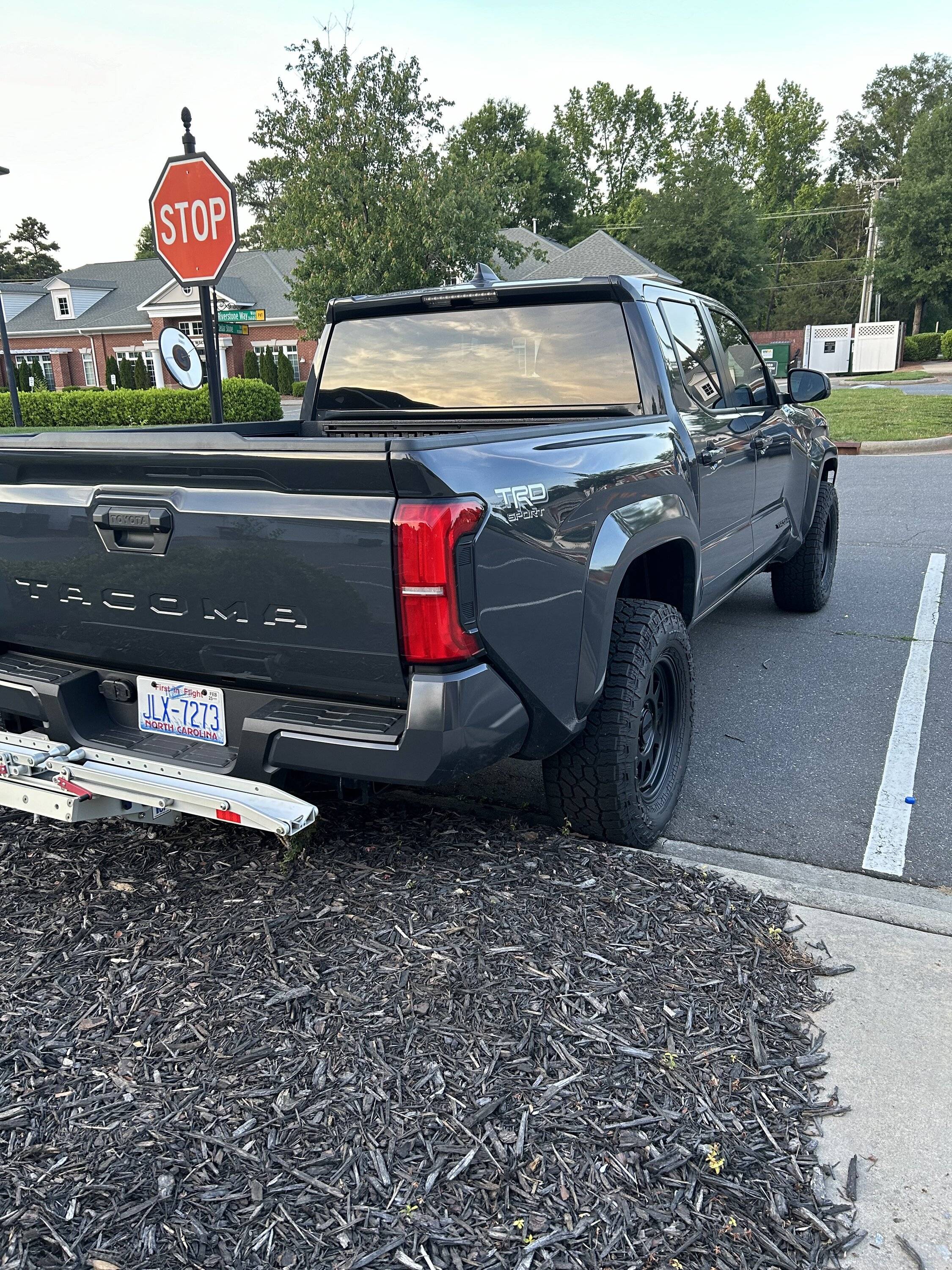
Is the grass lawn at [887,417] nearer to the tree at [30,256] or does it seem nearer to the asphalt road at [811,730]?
the asphalt road at [811,730]

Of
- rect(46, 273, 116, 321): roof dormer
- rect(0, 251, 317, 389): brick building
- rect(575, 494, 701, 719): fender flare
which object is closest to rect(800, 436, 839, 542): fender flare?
rect(575, 494, 701, 719): fender flare

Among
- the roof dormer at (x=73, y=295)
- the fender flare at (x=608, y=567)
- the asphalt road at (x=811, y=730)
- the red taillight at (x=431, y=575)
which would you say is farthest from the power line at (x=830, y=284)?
the red taillight at (x=431, y=575)

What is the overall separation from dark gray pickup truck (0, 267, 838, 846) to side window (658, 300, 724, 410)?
0.28m

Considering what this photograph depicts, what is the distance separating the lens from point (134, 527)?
8.98 feet

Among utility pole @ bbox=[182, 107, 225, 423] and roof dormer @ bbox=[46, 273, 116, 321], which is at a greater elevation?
roof dormer @ bbox=[46, 273, 116, 321]

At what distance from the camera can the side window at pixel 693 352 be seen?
4.27 metres

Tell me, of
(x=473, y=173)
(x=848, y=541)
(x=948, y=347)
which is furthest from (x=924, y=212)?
(x=848, y=541)

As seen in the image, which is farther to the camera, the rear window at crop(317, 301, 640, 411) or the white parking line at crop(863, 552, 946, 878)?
the rear window at crop(317, 301, 640, 411)

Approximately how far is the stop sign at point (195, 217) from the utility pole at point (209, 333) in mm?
101

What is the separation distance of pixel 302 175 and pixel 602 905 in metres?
26.2

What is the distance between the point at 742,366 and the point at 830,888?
10.4ft

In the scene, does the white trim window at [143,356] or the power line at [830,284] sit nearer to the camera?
the white trim window at [143,356]

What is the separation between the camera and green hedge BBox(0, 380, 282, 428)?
27812mm

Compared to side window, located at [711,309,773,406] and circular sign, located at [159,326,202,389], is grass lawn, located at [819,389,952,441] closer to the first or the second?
circular sign, located at [159,326,202,389]
